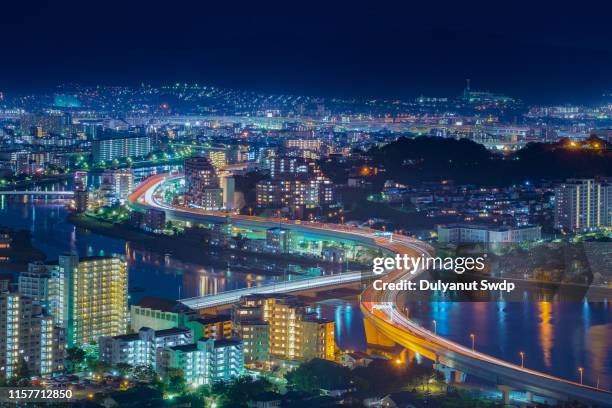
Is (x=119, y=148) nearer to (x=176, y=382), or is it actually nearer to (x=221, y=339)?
(x=221, y=339)

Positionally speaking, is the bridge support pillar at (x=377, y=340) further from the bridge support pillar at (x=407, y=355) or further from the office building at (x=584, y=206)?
the office building at (x=584, y=206)

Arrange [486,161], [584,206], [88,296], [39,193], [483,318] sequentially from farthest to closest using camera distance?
[39,193]
[486,161]
[584,206]
[483,318]
[88,296]

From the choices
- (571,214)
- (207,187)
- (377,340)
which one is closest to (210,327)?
(377,340)

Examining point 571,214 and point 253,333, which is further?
point 571,214

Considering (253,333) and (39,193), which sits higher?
(39,193)

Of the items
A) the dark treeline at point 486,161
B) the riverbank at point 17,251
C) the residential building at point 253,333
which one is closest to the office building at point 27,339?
the residential building at point 253,333

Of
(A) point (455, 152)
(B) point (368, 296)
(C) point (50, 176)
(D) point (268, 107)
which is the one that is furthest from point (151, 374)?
(D) point (268, 107)

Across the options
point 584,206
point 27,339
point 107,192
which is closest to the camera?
point 27,339

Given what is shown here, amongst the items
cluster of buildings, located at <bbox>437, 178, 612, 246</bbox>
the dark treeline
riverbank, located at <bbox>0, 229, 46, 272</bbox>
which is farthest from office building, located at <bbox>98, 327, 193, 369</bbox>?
the dark treeline
